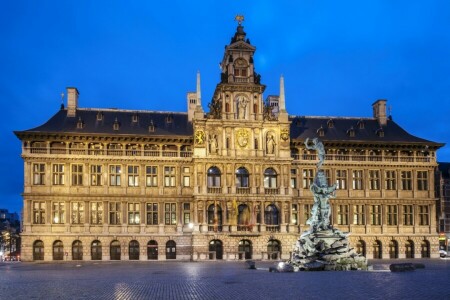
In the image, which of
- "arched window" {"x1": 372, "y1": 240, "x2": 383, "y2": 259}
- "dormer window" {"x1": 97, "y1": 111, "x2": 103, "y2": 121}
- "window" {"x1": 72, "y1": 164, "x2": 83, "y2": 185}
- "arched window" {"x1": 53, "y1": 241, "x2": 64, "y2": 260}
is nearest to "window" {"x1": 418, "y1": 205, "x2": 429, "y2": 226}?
"arched window" {"x1": 372, "y1": 240, "x2": 383, "y2": 259}


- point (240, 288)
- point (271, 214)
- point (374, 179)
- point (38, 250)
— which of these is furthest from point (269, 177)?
point (240, 288)

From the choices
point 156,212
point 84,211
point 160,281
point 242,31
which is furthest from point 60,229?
point 160,281

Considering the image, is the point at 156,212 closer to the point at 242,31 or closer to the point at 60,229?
the point at 60,229

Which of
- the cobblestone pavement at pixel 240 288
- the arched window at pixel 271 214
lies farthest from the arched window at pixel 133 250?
the cobblestone pavement at pixel 240 288

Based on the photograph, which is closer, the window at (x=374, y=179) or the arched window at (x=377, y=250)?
the arched window at (x=377, y=250)

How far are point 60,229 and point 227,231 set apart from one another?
19026mm

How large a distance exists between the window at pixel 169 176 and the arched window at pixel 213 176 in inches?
174

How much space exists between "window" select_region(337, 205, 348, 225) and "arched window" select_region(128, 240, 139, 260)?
973 inches

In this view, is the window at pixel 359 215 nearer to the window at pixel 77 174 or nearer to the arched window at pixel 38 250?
the window at pixel 77 174

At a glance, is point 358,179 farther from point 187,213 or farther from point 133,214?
point 133,214

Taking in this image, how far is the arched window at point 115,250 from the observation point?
6931cm

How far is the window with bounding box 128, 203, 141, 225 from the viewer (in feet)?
230

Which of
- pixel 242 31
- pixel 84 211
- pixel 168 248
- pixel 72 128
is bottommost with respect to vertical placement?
pixel 168 248

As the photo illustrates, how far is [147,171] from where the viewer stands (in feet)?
232
